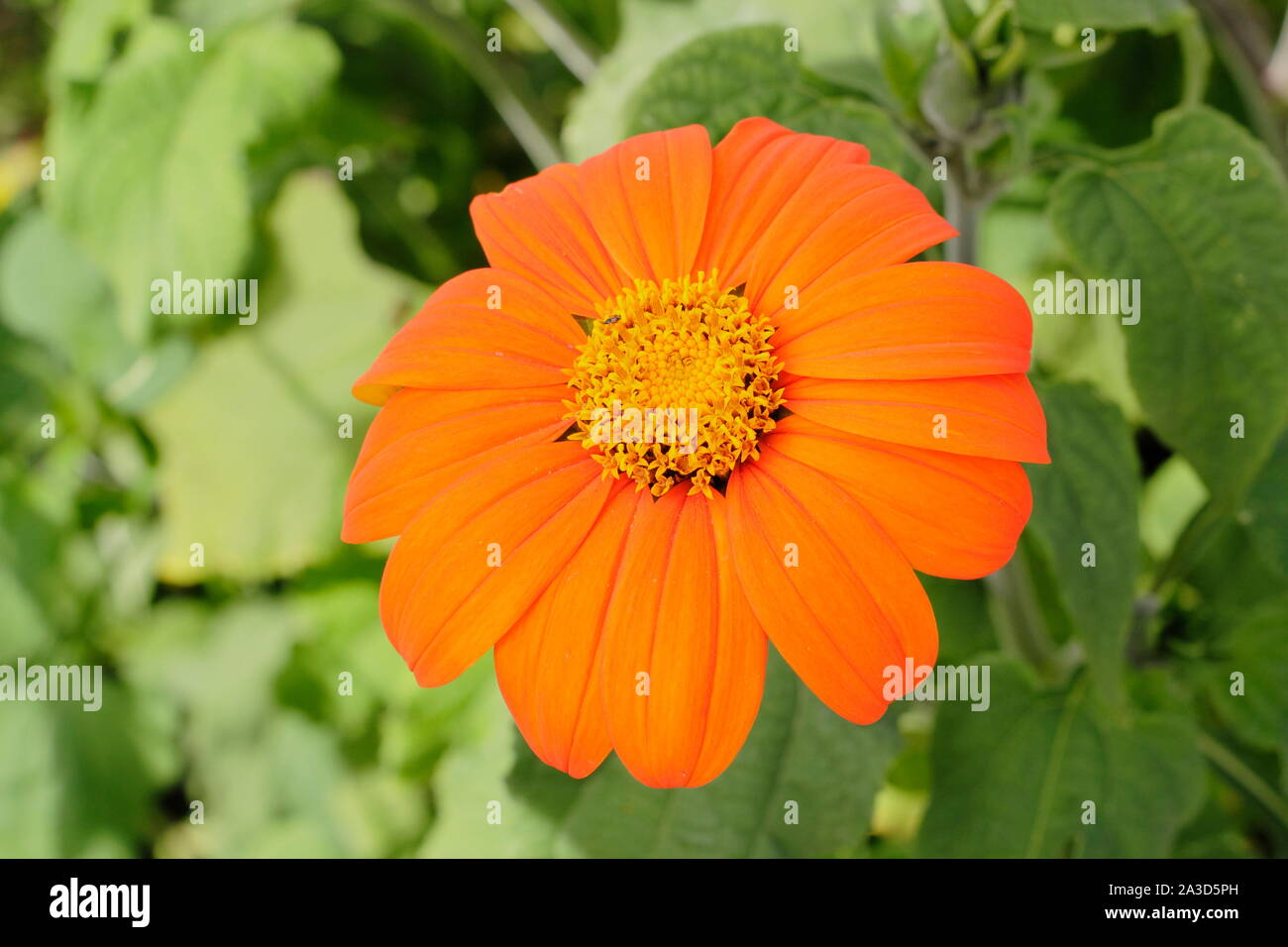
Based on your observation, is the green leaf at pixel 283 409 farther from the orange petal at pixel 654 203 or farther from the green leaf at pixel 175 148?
the orange petal at pixel 654 203

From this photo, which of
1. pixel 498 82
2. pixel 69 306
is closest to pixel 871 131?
pixel 498 82

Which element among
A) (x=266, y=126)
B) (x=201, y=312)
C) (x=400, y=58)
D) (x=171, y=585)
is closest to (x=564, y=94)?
(x=400, y=58)

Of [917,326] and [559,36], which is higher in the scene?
[559,36]

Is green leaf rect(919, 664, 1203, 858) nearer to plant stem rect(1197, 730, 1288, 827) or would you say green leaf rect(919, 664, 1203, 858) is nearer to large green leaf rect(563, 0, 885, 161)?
plant stem rect(1197, 730, 1288, 827)

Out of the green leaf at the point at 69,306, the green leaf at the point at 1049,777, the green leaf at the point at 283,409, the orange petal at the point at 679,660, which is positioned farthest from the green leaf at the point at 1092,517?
the green leaf at the point at 69,306

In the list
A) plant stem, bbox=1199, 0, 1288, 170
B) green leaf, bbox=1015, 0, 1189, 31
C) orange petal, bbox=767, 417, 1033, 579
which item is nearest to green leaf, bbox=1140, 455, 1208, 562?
plant stem, bbox=1199, 0, 1288, 170

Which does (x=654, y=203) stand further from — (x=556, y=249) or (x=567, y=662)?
(x=567, y=662)
